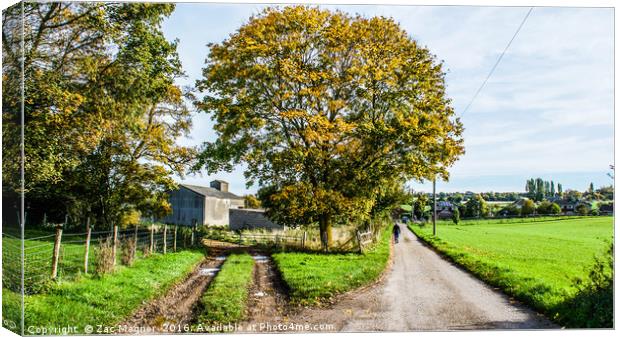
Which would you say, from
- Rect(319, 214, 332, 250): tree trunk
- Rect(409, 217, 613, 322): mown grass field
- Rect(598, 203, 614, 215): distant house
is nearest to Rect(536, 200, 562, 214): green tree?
Rect(409, 217, 613, 322): mown grass field

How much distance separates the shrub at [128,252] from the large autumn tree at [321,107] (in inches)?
141

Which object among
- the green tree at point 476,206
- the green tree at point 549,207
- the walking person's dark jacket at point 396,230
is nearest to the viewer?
the green tree at point 549,207

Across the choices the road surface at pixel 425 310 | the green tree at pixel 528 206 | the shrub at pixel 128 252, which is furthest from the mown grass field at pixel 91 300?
the green tree at pixel 528 206

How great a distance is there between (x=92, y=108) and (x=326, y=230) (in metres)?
9.05

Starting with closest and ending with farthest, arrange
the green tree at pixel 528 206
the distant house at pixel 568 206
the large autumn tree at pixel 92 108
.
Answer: the large autumn tree at pixel 92 108
the distant house at pixel 568 206
the green tree at pixel 528 206

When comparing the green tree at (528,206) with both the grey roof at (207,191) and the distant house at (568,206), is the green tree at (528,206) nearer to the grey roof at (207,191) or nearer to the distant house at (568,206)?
the distant house at (568,206)

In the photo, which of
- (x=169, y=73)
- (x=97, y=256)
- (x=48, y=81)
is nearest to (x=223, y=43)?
(x=169, y=73)

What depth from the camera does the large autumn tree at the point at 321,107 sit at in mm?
11680

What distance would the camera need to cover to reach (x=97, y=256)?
11.3 metres

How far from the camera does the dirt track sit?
28.9 ft

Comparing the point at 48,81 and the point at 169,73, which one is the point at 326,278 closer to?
the point at 169,73

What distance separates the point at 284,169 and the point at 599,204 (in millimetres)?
8489

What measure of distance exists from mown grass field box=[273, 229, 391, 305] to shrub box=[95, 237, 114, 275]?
15.4 ft

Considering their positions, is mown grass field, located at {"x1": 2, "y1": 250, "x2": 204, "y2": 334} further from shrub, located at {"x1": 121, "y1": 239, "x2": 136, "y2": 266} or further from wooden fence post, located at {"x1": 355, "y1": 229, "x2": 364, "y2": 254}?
wooden fence post, located at {"x1": 355, "y1": 229, "x2": 364, "y2": 254}
